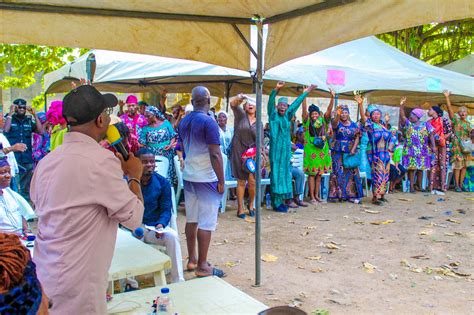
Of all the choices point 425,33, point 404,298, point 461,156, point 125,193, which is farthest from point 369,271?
point 425,33

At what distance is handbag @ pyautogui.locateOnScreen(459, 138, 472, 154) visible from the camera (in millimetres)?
10867

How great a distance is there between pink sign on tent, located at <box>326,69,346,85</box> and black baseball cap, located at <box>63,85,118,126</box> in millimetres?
7342

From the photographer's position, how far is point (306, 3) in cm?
322

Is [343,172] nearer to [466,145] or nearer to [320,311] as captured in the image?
[466,145]

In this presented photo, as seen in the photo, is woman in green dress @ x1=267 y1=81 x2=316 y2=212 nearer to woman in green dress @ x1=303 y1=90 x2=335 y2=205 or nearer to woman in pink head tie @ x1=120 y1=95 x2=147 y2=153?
woman in green dress @ x1=303 y1=90 x2=335 y2=205

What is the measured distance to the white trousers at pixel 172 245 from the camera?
4000 millimetres

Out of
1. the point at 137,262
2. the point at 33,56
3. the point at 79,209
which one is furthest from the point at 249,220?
the point at 33,56

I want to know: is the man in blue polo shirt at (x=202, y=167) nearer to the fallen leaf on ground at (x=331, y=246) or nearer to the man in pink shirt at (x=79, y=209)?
the fallen leaf on ground at (x=331, y=246)

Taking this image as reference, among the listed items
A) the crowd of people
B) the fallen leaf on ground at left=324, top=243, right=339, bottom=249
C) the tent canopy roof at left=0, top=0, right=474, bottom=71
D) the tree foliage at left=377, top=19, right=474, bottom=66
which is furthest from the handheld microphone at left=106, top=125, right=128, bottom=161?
the tree foliage at left=377, top=19, right=474, bottom=66

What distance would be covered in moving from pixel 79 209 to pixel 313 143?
7.25 m

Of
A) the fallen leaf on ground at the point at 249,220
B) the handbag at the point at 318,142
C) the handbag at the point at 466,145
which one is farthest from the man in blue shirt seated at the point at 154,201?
the handbag at the point at 466,145

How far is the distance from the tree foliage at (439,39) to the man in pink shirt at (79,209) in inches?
593

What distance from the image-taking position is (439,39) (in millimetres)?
16984

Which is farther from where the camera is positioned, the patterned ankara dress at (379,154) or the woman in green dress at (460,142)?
the woman in green dress at (460,142)
